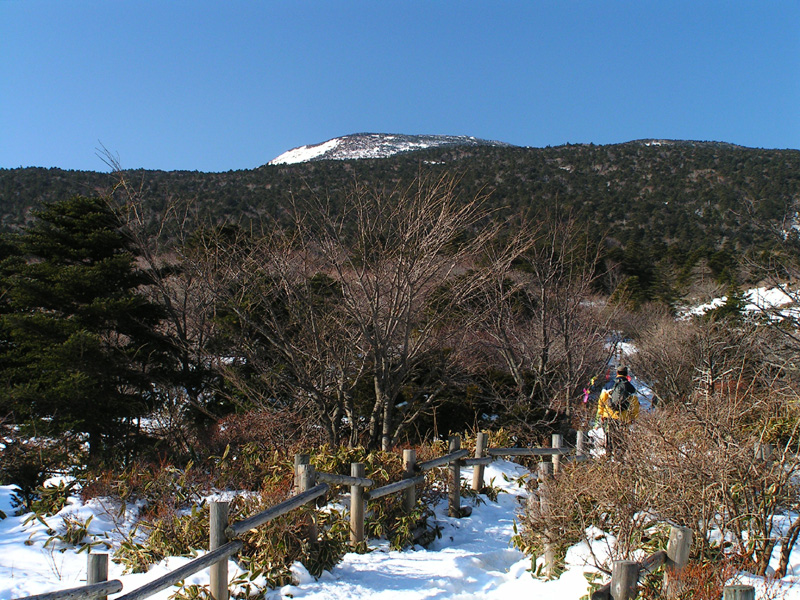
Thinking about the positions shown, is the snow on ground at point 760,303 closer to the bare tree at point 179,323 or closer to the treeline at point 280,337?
the treeline at point 280,337

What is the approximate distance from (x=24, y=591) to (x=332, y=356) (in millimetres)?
4491

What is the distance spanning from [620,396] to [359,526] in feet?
13.7

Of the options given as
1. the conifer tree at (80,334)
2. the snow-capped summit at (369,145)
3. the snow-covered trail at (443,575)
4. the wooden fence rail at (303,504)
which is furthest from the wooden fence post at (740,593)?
the snow-capped summit at (369,145)

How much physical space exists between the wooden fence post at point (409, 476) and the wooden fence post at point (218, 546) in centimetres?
283

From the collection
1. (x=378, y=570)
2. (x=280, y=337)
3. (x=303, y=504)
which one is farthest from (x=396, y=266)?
(x=378, y=570)

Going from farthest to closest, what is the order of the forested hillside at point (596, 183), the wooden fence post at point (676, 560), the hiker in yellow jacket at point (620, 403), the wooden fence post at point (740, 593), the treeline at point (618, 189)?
1. the forested hillside at point (596, 183)
2. the treeline at point (618, 189)
3. the hiker in yellow jacket at point (620, 403)
4. the wooden fence post at point (676, 560)
5. the wooden fence post at point (740, 593)

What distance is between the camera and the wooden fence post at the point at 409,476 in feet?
23.1

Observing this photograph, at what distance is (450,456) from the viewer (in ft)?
25.1

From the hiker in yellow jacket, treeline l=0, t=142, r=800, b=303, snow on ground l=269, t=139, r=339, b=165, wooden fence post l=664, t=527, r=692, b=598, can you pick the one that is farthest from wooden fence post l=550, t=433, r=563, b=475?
snow on ground l=269, t=139, r=339, b=165

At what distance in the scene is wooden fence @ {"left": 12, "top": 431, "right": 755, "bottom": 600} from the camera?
3.42m

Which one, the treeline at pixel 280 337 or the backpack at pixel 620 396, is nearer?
the treeline at pixel 280 337

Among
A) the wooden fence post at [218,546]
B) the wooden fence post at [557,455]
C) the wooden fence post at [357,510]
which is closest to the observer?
the wooden fence post at [218,546]

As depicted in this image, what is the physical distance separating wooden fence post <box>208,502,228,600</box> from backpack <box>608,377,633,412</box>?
561cm

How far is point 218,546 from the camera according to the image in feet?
15.0
